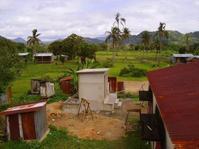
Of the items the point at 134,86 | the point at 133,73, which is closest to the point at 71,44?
the point at 133,73

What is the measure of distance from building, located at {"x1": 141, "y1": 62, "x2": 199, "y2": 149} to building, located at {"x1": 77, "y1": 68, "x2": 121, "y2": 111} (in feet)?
26.2

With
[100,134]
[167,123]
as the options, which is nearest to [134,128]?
[100,134]

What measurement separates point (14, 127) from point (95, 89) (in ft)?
28.1

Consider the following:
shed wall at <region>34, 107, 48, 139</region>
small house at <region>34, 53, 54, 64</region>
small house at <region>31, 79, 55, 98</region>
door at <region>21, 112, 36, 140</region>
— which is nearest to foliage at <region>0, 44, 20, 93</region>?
shed wall at <region>34, 107, 48, 139</region>

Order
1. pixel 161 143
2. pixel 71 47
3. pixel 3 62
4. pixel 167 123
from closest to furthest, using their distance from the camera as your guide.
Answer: pixel 167 123 < pixel 161 143 < pixel 3 62 < pixel 71 47

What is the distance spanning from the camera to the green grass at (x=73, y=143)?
54.3ft

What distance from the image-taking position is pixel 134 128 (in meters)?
20.5

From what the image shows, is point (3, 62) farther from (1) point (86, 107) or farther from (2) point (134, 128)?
(2) point (134, 128)

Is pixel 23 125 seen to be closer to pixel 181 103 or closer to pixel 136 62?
pixel 181 103

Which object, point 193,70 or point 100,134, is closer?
point 193,70

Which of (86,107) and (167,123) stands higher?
(167,123)

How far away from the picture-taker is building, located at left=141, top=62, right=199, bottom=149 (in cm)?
805

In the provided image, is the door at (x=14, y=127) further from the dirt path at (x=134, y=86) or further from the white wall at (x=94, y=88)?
the dirt path at (x=134, y=86)

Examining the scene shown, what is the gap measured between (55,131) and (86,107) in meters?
5.20
